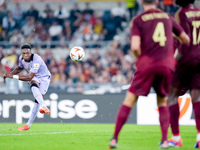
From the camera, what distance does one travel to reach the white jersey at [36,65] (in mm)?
11609

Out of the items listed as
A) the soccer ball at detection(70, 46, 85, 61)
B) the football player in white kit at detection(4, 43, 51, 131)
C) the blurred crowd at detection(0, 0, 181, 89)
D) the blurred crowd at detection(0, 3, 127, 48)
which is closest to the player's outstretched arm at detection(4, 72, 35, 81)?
the football player in white kit at detection(4, 43, 51, 131)

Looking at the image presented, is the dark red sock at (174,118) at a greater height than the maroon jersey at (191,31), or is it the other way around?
the maroon jersey at (191,31)

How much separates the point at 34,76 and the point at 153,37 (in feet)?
18.3

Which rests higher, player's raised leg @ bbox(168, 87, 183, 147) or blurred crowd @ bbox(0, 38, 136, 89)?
player's raised leg @ bbox(168, 87, 183, 147)

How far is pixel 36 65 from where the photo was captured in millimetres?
11617

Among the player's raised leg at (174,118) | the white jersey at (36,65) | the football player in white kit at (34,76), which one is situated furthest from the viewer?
the white jersey at (36,65)

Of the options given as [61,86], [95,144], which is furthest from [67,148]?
[61,86]

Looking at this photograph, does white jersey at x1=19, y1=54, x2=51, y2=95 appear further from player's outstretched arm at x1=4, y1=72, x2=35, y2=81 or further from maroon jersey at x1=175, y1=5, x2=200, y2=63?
maroon jersey at x1=175, y1=5, x2=200, y2=63

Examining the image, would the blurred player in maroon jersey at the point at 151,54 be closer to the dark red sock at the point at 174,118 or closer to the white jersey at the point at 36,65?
the dark red sock at the point at 174,118

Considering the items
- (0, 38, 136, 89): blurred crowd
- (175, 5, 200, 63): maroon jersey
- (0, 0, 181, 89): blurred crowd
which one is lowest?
(0, 38, 136, 89): blurred crowd

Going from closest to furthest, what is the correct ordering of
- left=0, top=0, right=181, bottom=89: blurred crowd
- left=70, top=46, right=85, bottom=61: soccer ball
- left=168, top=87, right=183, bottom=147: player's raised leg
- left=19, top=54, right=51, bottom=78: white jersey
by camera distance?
left=168, top=87, right=183, bottom=147: player's raised leg, left=19, top=54, right=51, bottom=78: white jersey, left=70, top=46, right=85, bottom=61: soccer ball, left=0, top=0, right=181, bottom=89: blurred crowd

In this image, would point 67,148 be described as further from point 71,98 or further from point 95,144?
point 71,98

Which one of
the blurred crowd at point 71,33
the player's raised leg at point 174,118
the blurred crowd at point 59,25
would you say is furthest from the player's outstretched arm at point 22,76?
the blurred crowd at point 59,25

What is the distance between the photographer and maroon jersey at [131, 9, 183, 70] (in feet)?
23.1
